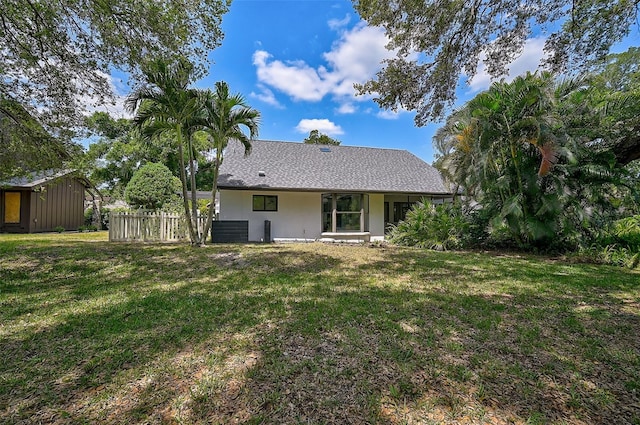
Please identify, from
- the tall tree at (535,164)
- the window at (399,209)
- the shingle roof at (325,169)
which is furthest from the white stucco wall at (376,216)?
the tall tree at (535,164)

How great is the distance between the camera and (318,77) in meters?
17.3

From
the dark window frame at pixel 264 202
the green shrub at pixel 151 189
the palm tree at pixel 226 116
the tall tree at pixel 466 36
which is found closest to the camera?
the tall tree at pixel 466 36

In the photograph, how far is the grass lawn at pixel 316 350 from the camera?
2.32 m

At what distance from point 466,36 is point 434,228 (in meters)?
7.51

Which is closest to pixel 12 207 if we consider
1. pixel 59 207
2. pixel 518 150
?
pixel 59 207

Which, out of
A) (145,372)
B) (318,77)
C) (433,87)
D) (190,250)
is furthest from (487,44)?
(318,77)

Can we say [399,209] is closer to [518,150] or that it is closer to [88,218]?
[518,150]

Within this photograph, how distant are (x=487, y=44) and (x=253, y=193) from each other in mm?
10615

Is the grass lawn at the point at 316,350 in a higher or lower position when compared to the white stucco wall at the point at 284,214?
lower

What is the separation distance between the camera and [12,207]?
16.9 meters

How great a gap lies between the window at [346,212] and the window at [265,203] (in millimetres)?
2455

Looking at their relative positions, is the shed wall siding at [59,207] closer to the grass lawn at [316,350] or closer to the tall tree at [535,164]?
the grass lawn at [316,350]

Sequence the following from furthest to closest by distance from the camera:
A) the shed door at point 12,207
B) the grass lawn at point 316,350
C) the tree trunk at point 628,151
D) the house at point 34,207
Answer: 1. the shed door at point 12,207
2. the house at point 34,207
3. the tree trunk at point 628,151
4. the grass lawn at point 316,350

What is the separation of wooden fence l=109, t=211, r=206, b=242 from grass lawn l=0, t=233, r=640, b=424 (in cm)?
586
